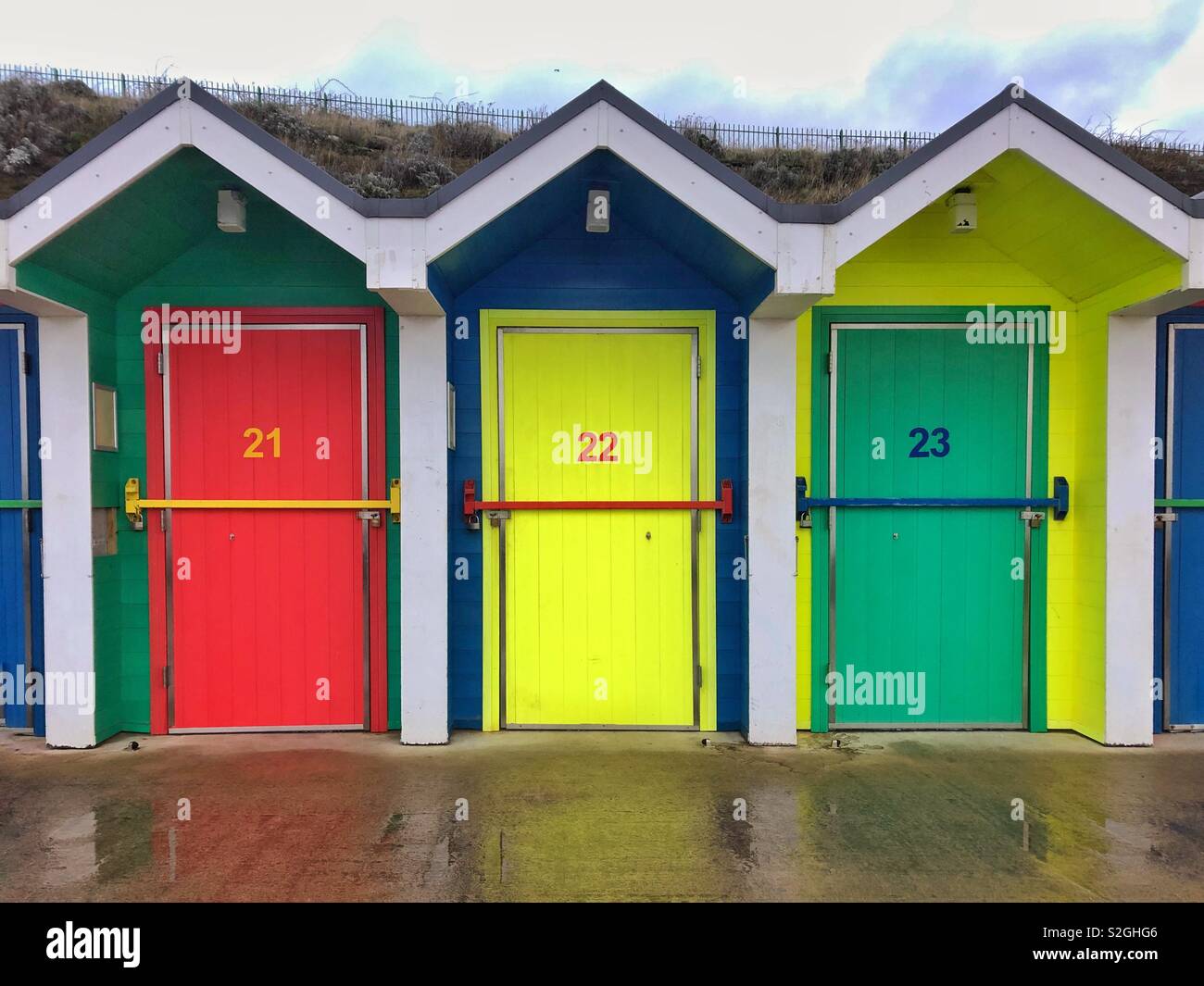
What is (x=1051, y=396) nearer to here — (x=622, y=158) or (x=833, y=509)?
(x=833, y=509)

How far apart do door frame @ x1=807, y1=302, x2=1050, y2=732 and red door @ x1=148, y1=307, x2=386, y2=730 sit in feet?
9.10

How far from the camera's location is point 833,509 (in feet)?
13.9

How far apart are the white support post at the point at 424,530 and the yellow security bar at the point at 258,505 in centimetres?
27

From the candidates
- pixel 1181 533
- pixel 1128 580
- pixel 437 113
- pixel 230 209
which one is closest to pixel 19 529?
pixel 230 209

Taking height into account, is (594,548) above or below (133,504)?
below

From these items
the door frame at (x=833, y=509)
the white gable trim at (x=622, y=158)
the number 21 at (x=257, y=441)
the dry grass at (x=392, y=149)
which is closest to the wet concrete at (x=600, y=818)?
the door frame at (x=833, y=509)

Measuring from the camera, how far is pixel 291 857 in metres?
2.77

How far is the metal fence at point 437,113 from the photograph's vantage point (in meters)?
15.0

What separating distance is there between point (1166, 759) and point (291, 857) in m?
4.58

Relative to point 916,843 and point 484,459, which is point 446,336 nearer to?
point 484,459

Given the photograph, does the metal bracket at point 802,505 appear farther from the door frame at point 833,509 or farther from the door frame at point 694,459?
the door frame at point 694,459

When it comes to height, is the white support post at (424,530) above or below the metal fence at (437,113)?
below

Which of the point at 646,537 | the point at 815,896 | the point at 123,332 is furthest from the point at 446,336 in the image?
the point at 815,896

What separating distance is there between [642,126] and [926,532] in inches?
114
